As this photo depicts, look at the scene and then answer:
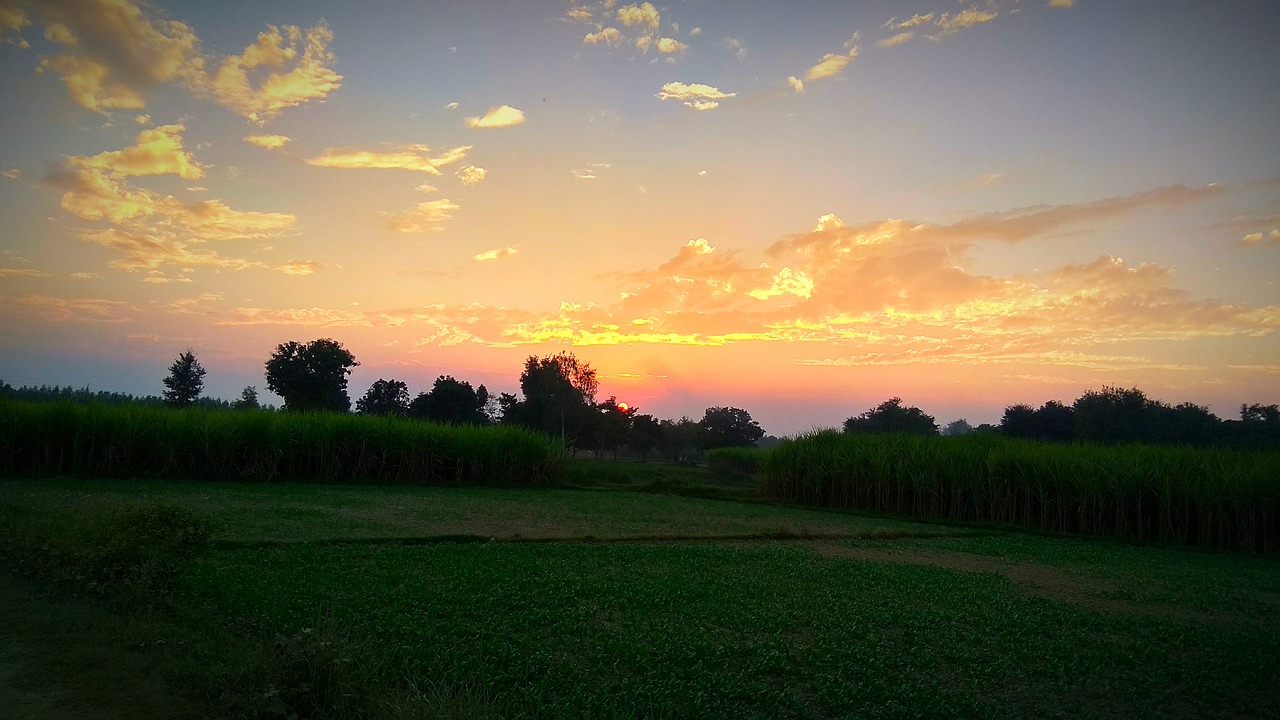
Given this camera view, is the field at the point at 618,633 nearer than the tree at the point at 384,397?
Yes

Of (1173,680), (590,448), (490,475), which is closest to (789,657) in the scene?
(1173,680)

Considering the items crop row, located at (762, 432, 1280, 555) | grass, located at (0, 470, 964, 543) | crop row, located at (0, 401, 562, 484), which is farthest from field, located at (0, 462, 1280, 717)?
crop row, located at (0, 401, 562, 484)

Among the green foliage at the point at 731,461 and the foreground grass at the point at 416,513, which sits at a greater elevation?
the green foliage at the point at 731,461

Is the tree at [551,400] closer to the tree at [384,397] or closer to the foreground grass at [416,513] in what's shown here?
the tree at [384,397]

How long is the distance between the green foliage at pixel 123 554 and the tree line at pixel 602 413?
43.1ft

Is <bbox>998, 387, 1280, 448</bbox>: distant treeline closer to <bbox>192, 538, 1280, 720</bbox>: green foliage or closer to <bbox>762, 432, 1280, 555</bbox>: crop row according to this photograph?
<bbox>762, 432, 1280, 555</bbox>: crop row

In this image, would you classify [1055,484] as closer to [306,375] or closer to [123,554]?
[123,554]

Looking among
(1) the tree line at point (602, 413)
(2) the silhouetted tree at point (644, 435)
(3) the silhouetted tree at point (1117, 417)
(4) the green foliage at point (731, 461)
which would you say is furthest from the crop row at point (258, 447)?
(2) the silhouetted tree at point (644, 435)

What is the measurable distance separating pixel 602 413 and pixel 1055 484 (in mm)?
38655

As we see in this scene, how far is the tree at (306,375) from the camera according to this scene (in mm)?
41281

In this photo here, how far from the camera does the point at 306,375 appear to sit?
41594mm

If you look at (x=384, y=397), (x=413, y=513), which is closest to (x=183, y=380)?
(x=384, y=397)

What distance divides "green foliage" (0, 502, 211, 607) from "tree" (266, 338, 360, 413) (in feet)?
117

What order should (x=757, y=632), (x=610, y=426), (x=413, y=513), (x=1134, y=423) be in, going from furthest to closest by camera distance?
(x=610, y=426)
(x=1134, y=423)
(x=413, y=513)
(x=757, y=632)
